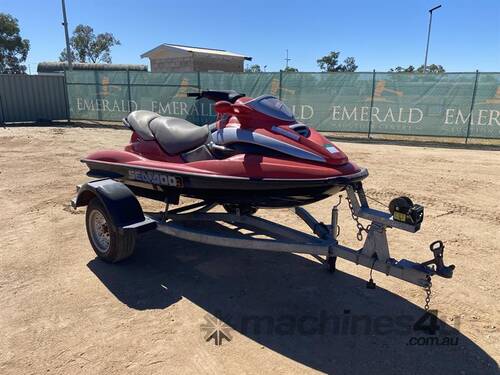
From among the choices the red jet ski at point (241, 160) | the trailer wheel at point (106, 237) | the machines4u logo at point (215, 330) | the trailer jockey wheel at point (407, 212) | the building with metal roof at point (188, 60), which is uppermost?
the building with metal roof at point (188, 60)

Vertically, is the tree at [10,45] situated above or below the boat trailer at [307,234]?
above

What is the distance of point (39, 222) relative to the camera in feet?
17.6

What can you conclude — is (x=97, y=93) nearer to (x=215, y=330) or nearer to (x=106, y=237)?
(x=106, y=237)

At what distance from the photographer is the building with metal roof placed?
2894 cm

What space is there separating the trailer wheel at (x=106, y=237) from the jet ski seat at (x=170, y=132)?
3.06 ft

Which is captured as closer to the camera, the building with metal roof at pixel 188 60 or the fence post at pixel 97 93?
the fence post at pixel 97 93

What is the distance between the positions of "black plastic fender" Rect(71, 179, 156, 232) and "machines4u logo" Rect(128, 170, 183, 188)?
23 cm

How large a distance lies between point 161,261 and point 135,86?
13.7 m

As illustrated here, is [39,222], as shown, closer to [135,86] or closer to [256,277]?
[256,277]

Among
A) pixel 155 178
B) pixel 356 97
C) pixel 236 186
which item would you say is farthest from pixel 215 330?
pixel 356 97

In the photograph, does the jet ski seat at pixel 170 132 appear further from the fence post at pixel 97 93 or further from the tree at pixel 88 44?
the tree at pixel 88 44

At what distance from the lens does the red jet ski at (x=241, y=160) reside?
332 centimetres

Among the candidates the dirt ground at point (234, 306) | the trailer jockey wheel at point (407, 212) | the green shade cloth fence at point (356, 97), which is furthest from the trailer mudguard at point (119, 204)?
the green shade cloth fence at point (356, 97)

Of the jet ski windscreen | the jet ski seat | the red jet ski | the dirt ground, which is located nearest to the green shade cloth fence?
the dirt ground
